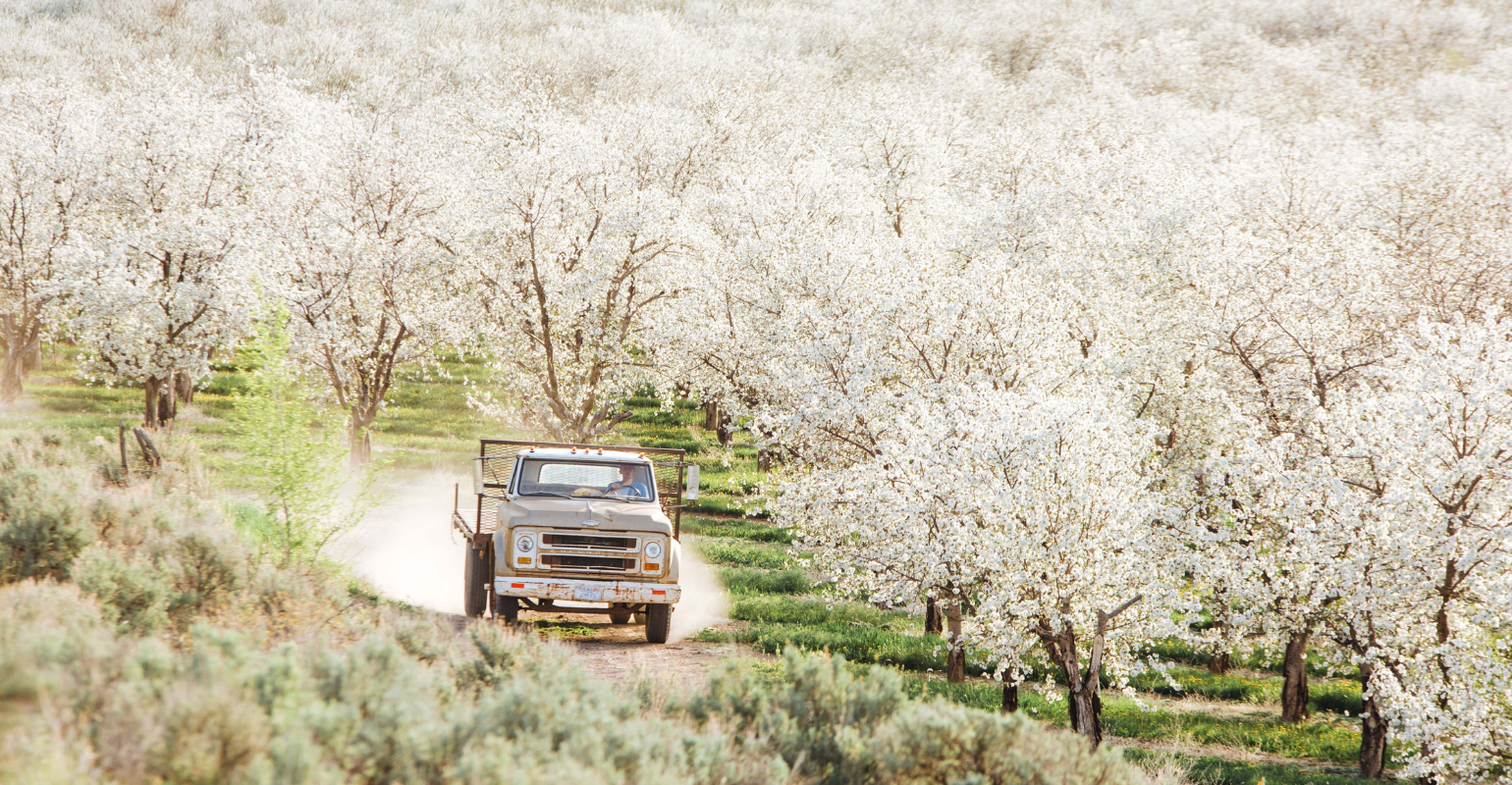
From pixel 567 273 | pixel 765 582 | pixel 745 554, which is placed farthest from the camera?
pixel 567 273

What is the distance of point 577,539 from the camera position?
13.7 meters

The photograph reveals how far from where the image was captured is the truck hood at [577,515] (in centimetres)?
1348

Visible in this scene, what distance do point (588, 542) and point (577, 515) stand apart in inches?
17.2

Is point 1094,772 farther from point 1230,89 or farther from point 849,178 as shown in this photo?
point 1230,89

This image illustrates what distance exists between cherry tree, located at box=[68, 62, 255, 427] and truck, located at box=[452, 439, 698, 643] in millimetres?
17639

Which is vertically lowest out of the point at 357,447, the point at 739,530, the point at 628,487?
the point at 739,530

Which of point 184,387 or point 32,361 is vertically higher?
point 184,387

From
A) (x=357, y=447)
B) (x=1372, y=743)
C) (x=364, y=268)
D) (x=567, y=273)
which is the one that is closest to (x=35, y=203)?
(x=364, y=268)

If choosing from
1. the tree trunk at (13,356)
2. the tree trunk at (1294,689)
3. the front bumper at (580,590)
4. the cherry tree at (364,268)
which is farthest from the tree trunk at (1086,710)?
the tree trunk at (13,356)

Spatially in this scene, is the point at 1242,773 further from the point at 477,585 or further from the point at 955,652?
the point at 477,585

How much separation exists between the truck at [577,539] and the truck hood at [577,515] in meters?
0.01

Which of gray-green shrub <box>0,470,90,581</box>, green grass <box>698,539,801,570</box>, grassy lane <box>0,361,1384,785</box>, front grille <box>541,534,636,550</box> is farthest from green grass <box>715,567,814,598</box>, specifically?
gray-green shrub <box>0,470,90,581</box>

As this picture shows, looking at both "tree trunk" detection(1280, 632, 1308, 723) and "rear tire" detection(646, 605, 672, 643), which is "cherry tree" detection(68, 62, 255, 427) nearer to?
"rear tire" detection(646, 605, 672, 643)

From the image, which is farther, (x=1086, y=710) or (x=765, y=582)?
(x=765, y=582)
